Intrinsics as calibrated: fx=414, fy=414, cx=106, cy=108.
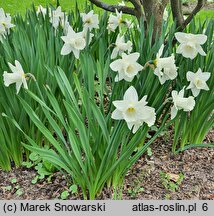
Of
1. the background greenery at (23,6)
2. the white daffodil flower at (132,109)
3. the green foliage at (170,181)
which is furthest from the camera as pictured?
the background greenery at (23,6)

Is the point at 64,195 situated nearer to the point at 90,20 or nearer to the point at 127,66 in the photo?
the point at 127,66

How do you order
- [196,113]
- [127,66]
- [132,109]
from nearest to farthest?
[132,109]
[127,66]
[196,113]

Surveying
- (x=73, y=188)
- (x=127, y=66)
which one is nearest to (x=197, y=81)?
(x=127, y=66)

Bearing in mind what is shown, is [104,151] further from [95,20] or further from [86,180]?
[95,20]

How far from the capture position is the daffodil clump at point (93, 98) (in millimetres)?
2086

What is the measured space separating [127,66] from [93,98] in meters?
0.29

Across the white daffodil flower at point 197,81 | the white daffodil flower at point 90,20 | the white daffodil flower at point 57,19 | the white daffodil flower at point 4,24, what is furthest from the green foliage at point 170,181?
the white daffodil flower at point 4,24

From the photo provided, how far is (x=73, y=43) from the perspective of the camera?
237cm

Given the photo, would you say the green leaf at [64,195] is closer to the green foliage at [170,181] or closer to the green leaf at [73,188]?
the green leaf at [73,188]

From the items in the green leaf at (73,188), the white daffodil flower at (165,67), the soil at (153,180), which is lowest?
the soil at (153,180)

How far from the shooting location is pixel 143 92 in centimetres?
235

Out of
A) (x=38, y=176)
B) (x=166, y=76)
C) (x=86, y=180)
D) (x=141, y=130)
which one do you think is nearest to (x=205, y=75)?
(x=166, y=76)

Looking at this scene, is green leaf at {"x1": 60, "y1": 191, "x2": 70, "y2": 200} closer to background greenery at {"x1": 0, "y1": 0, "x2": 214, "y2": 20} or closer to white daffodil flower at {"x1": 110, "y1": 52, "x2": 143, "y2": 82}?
white daffodil flower at {"x1": 110, "y1": 52, "x2": 143, "y2": 82}

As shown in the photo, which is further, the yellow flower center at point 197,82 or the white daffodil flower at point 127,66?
the yellow flower center at point 197,82
